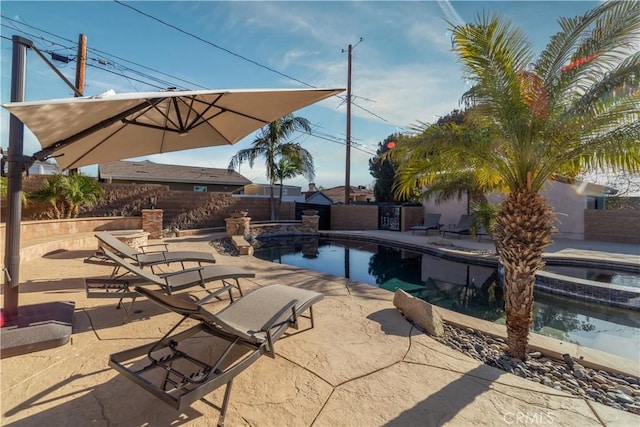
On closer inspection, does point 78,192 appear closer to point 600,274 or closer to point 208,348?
point 208,348

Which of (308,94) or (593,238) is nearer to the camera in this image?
(308,94)

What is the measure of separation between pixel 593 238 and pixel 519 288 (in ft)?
47.9

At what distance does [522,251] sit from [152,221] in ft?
38.9

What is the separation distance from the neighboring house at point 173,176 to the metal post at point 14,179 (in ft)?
55.5

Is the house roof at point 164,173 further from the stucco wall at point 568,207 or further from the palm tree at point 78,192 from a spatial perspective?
the stucco wall at point 568,207

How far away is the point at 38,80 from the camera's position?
283 inches

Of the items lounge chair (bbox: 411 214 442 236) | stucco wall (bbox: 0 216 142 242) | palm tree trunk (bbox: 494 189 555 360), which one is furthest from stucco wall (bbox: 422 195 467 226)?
stucco wall (bbox: 0 216 142 242)

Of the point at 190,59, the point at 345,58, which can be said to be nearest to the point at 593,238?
the point at 345,58

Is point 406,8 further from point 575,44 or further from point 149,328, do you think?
point 149,328

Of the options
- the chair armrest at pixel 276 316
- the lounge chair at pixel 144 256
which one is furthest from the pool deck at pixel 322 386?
the lounge chair at pixel 144 256

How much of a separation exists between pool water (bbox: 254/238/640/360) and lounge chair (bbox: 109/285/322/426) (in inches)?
175

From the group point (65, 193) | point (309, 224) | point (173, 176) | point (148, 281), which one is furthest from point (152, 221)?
point (173, 176)

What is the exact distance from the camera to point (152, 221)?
11.5m

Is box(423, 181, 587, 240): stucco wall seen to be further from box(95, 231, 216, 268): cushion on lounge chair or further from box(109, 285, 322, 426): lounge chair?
box(109, 285, 322, 426): lounge chair
